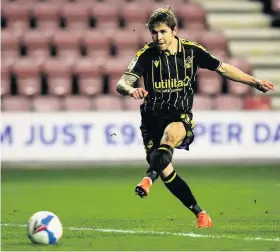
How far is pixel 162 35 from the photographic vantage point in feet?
24.2

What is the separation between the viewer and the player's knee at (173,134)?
289 inches

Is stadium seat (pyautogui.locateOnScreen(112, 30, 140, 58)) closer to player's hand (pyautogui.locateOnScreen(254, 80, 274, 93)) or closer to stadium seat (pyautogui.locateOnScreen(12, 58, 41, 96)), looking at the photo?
stadium seat (pyautogui.locateOnScreen(12, 58, 41, 96))

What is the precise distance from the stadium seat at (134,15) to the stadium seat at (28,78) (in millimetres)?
2188

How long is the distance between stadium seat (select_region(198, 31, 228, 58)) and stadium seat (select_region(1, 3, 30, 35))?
3.15m

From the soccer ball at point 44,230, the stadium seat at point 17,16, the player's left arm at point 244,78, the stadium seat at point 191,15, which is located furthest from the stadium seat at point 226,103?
the soccer ball at point 44,230

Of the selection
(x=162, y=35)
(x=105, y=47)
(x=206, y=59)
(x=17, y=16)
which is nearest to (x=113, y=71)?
(x=105, y=47)

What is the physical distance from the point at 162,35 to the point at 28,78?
340 inches

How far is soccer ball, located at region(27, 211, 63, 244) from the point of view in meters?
6.44

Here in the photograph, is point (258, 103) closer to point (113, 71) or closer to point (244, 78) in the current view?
point (113, 71)

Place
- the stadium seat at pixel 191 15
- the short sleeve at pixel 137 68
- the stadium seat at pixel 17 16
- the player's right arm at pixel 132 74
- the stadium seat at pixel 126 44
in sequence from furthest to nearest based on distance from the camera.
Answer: the stadium seat at pixel 191 15
the stadium seat at pixel 17 16
the stadium seat at pixel 126 44
the short sleeve at pixel 137 68
the player's right arm at pixel 132 74

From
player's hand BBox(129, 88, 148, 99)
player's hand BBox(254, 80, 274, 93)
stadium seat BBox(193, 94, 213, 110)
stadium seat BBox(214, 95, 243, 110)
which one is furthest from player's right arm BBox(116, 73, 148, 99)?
stadium seat BBox(214, 95, 243, 110)

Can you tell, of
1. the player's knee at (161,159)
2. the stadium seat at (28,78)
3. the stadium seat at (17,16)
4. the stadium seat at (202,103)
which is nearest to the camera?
the player's knee at (161,159)

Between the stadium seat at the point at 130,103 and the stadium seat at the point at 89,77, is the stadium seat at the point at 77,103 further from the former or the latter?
the stadium seat at the point at 130,103

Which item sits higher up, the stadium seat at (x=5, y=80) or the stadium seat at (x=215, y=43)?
the stadium seat at (x=215, y=43)
